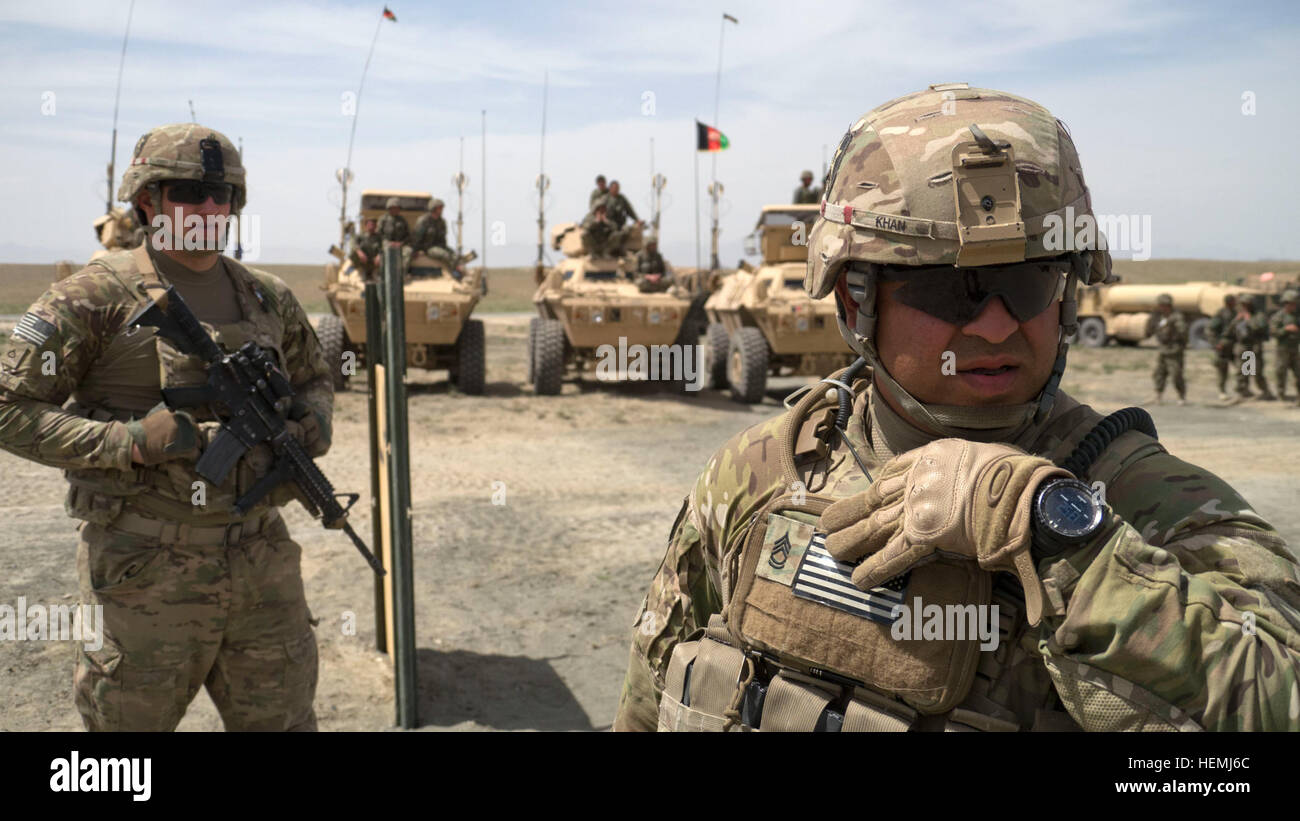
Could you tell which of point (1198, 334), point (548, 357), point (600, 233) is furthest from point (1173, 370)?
point (1198, 334)

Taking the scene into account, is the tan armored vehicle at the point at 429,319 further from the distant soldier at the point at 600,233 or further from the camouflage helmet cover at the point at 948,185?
the camouflage helmet cover at the point at 948,185

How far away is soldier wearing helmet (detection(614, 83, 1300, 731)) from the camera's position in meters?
1.24

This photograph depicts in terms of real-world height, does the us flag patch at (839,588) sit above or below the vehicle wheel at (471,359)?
above

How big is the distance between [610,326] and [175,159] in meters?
11.4

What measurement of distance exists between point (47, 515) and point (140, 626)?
264 cm

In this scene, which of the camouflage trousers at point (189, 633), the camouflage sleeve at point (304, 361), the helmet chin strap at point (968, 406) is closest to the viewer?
the helmet chin strap at point (968, 406)

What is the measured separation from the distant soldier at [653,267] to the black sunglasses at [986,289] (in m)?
13.4

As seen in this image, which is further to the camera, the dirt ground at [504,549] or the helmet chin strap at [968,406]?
the dirt ground at [504,549]

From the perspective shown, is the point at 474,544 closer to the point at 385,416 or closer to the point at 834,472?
the point at 385,416

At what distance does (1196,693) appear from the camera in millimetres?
1217

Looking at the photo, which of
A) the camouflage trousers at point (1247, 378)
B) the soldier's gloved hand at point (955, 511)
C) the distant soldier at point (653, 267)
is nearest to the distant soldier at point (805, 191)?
the distant soldier at point (653, 267)

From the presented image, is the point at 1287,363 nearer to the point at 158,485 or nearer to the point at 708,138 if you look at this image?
the point at 708,138

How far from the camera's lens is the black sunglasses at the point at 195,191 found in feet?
10.4
